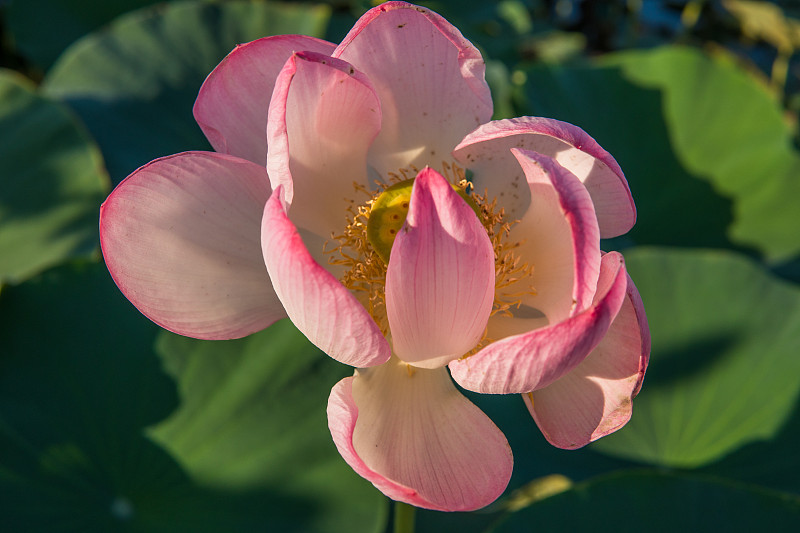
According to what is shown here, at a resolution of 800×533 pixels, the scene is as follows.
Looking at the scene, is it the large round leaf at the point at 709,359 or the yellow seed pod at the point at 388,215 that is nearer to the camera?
the yellow seed pod at the point at 388,215

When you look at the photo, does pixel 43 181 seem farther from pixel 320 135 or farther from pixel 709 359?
pixel 709 359

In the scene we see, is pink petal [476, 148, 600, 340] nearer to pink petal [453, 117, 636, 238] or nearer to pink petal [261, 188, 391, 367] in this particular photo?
pink petal [453, 117, 636, 238]

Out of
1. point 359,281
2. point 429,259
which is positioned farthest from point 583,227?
point 359,281

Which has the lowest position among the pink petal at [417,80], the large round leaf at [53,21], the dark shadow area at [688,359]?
the dark shadow area at [688,359]

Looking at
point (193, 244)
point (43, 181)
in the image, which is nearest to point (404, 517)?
point (193, 244)

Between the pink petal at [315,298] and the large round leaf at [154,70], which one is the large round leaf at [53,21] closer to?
the large round leaf at [154,70]

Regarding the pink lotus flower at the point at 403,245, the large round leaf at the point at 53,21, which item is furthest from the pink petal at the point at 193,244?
the large round leaf at the point at 53,21

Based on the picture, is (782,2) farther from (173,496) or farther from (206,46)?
(173,496)
